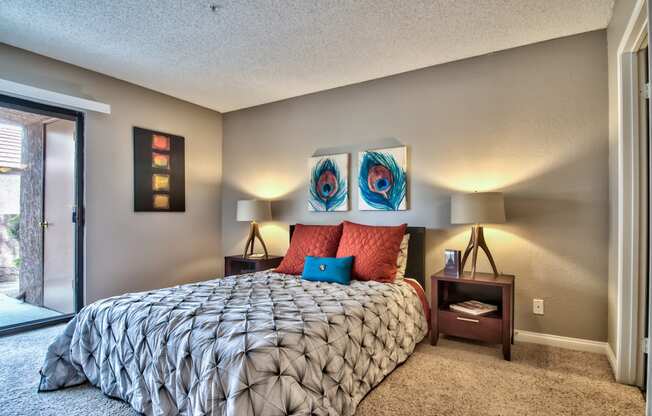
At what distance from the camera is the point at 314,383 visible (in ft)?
5.22

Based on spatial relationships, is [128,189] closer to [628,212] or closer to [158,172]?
[158,172]

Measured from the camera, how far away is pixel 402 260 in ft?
10.2

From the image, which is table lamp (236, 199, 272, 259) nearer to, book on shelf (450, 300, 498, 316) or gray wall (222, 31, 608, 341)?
gray wall (222, 31, 608, 341)

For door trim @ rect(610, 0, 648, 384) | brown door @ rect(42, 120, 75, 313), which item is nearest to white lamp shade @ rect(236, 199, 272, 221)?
brown door @ rect(42, 120, 75, 313)

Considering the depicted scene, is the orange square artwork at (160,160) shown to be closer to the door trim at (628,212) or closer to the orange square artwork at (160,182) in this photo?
the orange square artwork at (160,182)

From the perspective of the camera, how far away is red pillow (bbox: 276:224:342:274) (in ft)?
10.8

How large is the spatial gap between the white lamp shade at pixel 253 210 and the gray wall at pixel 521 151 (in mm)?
763

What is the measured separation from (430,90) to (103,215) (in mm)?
3479

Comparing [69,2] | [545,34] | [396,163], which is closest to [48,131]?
[69,2]

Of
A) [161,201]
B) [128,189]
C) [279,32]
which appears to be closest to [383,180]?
[279,32]

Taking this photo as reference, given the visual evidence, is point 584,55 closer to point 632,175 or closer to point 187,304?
point 632,175

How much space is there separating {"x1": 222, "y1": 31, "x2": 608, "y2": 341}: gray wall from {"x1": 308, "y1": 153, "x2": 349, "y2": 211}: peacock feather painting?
0.34 feet

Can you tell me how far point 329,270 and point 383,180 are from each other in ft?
3.87

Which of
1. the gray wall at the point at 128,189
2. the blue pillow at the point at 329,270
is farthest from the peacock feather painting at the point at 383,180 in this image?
the gray wall at the point at 128,189
